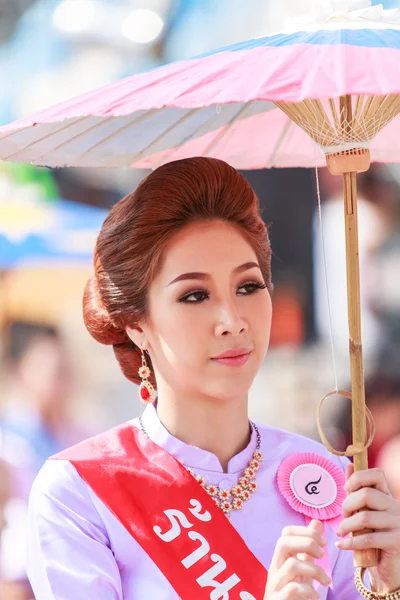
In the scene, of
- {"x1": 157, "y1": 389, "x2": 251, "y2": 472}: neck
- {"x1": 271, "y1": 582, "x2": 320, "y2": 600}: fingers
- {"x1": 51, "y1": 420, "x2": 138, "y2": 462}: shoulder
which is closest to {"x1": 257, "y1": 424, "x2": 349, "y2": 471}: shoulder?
{"x1": 157, "y1": 389, "x2": 251, "y2": 472}: neck

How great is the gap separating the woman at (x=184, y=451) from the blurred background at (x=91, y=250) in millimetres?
2171

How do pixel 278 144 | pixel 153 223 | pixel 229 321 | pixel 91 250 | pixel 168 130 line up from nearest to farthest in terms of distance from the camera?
pixel 229 321 → pixel 153 223 → pixel 168 130 → pixel 278 144 → pixel 91 250

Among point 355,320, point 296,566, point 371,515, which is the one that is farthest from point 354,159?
point 296,566

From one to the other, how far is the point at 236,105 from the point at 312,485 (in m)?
1.07

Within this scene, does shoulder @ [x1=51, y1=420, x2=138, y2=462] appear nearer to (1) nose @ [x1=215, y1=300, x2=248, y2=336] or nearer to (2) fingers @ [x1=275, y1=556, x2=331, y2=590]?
(1) nose @ [x1=215, y1=300, x2=248, y2=336]

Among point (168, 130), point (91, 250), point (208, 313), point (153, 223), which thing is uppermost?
point (91, 250)

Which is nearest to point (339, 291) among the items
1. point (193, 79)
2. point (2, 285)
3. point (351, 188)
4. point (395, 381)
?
point (395, 381)

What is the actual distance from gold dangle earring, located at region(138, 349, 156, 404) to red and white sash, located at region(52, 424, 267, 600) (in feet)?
0.51

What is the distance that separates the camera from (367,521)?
1.92 m

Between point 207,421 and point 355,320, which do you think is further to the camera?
point 207,421

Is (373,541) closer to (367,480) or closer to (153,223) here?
(367,480)

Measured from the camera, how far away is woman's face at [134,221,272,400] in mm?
2213

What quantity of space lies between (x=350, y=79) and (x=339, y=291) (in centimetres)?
313

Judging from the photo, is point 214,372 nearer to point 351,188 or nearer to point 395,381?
point 351,188
